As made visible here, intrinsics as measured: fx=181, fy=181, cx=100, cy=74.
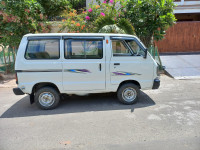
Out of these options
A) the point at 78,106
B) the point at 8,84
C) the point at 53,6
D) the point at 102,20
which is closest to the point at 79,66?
the point at 78,106

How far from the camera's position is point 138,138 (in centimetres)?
346

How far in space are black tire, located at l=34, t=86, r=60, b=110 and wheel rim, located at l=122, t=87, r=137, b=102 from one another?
1.84 meters

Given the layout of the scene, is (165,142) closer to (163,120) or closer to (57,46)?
(163,120)

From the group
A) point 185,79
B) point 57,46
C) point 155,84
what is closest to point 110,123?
point 155,84

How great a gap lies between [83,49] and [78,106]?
163 centimetres

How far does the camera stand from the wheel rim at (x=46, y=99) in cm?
485

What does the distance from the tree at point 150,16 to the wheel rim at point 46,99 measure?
5635 millimetres

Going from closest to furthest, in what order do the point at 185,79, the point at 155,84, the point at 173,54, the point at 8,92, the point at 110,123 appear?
the point at 110,123 < the point at 155,84 < the point at 8,92 < the point at 185,79 < the point at 173,54

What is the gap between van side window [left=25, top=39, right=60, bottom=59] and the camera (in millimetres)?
4617

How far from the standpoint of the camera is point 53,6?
1072 cm

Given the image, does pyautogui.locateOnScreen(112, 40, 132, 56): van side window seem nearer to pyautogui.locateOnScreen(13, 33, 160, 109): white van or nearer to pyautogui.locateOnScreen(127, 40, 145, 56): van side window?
pyautogui.locateOnScreen(13, 33, 160, 109): white van

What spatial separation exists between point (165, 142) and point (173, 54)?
32.8 feet

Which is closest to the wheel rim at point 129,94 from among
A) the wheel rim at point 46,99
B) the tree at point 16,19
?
the wheel rim at point 46,99

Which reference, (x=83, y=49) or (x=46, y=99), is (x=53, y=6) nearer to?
(x=83, y=49)
